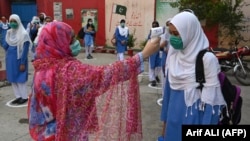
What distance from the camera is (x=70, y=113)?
226 cm

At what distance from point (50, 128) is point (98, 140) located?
339 millimetres

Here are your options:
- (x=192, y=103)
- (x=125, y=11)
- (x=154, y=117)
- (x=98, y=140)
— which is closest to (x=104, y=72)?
(x=98, y=140)

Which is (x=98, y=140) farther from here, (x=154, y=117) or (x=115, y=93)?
(x=154, y=117)

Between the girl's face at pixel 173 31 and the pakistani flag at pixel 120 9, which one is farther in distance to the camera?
the pakistani flag at pixel 120 9

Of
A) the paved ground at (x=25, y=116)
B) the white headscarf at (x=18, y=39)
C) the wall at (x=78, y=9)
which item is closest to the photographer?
the paved ground at (x=25, y=116)

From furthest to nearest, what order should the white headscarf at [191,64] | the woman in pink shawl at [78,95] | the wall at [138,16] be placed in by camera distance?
the wall at [138,16] → the white headscarf at [191,64] → the woman in pink shawl at [78,95]

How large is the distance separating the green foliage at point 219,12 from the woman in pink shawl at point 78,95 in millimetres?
7758

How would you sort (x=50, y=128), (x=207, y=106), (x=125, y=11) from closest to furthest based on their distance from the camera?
(x=50, y=128)
(x=207, y=106)
(x=125, y=11)

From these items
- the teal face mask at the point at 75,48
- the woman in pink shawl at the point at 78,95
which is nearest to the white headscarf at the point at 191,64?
the woman in pink shawl at the point at 78,95

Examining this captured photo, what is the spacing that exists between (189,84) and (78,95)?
0.90m

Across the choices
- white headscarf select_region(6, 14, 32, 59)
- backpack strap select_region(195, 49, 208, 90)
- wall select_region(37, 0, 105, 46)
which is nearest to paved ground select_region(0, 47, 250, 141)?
white headscarf select_region(6, 14, 32, 59)

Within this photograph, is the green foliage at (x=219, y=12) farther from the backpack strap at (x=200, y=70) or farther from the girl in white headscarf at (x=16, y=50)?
the backpack strap at (x=200, y=70)

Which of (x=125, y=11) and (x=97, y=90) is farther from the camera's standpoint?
(x=125, y=11)

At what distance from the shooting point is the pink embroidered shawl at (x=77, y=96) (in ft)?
7.18
